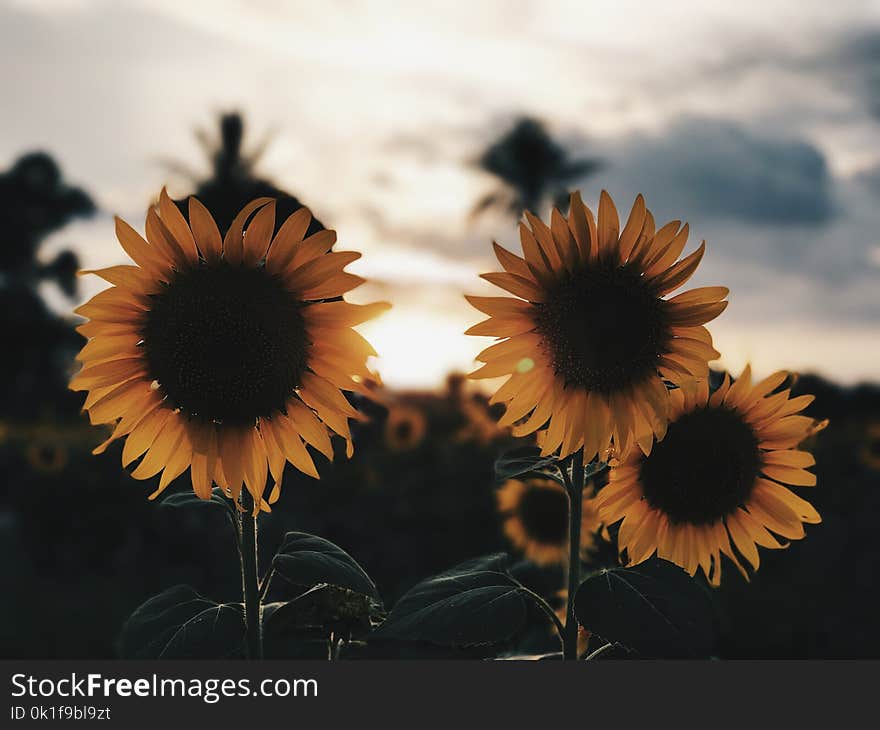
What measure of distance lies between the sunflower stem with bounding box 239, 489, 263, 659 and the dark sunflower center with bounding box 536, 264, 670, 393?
2.04ft

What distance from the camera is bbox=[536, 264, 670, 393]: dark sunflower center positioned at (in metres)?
1.70

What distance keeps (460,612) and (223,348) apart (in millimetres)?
611

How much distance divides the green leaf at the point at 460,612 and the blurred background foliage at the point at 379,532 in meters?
3.10

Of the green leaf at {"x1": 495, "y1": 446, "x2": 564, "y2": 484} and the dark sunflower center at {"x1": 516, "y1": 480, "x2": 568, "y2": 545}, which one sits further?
the dark sunflower center at {"x1": 516, "y1": 480, "x2": 568, "y2": 545}

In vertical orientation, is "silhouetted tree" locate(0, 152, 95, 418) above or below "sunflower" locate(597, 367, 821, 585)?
above

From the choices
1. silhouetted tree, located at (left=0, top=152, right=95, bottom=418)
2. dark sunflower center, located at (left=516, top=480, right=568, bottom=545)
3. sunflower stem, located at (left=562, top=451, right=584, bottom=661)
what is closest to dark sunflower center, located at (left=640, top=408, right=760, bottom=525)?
sunflower stem, located at (left=562, top=451, right=584, bottom=661)

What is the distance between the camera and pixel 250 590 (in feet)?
4.98

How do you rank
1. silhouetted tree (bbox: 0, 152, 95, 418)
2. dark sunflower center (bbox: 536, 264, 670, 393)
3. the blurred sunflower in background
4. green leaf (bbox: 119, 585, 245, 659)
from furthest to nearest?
silhouetted tree (bbox: 0, 152, 95, 418)
the blurred sunflower in background
dark sunflower center (bbox: 536, 264, 670, 393)
green leaf (bbox: 119, 585, 245, 659)

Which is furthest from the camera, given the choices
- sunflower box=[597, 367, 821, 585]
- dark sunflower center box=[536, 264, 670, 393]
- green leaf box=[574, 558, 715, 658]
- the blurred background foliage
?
the blurred background foliage

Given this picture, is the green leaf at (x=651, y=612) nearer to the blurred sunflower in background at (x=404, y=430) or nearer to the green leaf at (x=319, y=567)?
the green leaf at (x=319, y=567)

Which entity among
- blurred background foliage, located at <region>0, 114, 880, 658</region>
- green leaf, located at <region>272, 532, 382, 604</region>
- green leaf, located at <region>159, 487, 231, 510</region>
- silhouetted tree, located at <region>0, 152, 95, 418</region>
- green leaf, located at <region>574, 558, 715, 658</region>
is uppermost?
silhouetted tree, located at <region>0, 152, 95, 418</region>

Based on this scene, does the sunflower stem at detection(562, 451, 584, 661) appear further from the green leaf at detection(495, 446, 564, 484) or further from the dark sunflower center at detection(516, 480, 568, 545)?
the dark sunflower center at detection(516, 480, 568, 545)

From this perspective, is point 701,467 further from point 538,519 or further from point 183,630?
point 538,519

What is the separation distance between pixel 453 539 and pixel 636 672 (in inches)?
283
